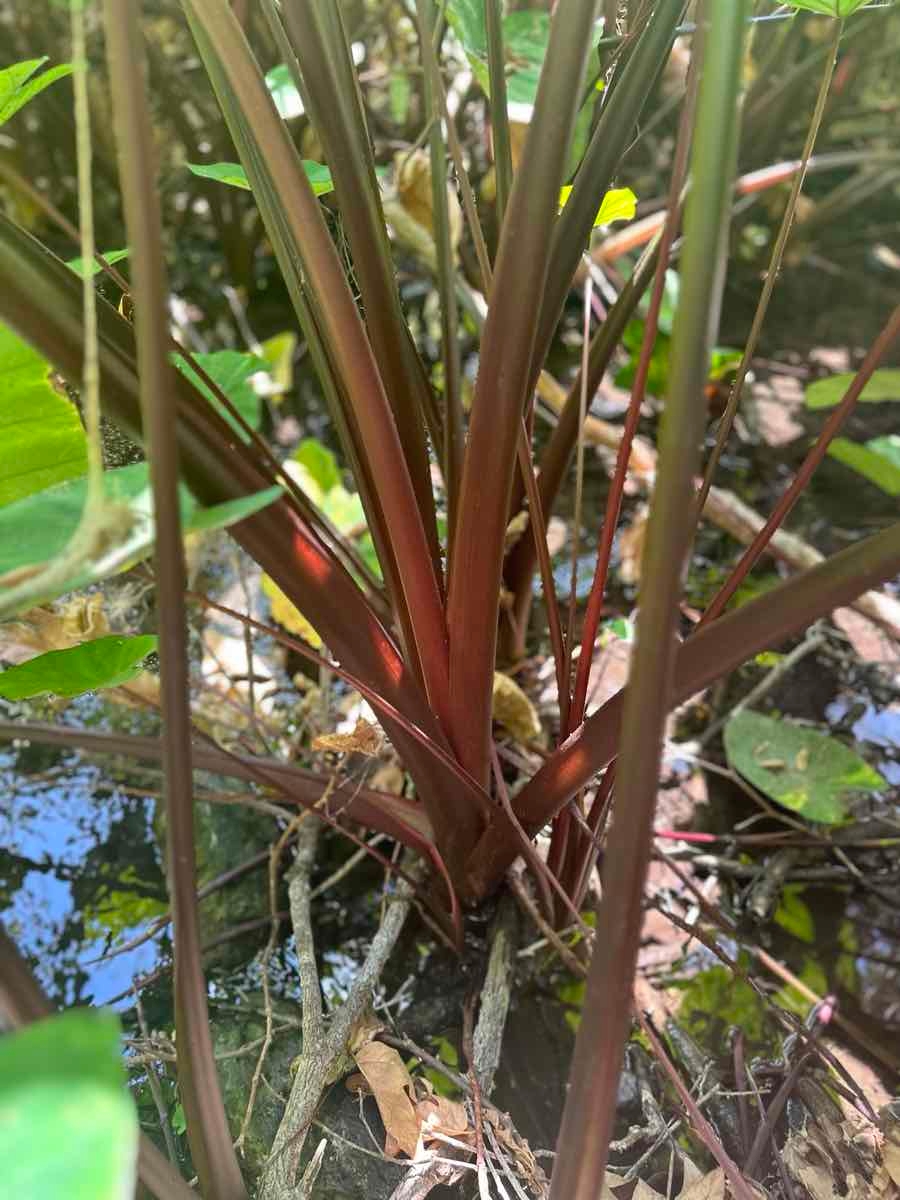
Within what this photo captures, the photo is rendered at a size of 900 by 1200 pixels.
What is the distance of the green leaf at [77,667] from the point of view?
0.45 m

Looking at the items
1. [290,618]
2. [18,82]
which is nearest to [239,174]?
[18,82]

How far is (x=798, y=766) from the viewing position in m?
0.70

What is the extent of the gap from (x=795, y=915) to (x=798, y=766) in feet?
0.37

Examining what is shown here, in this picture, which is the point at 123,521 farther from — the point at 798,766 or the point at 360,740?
the point at 798,766

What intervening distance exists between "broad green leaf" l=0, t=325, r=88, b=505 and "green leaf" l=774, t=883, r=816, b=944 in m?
0.57

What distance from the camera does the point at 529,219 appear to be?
35cm

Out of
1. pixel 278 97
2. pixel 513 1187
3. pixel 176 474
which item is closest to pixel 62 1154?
pixel 176 474

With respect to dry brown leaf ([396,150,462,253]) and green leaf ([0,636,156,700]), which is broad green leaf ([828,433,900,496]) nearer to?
dry brown leaf ([396,150,462,253])

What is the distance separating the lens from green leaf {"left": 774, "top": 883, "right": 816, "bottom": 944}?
2.14ft

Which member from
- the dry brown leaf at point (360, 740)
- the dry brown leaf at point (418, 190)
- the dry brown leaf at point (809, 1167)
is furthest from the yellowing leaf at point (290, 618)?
the dry brown leaf at point (809, 1167)

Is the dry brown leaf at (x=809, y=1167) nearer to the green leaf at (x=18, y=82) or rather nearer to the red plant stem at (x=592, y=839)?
the red plant stem at (x=592, y=839)

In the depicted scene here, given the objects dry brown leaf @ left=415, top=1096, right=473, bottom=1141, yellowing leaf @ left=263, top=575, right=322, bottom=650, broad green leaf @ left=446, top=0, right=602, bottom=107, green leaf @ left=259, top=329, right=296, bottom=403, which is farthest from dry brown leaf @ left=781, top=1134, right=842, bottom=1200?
green leaf @ left=259, top=329, right=296, bottom=403

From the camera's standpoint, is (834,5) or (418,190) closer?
(834,5)

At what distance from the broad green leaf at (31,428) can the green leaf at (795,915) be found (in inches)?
22.6
